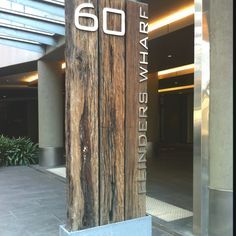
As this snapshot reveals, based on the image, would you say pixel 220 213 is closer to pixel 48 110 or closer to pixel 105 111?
pixel 105 111

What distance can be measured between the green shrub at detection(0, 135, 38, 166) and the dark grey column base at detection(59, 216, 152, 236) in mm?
9964

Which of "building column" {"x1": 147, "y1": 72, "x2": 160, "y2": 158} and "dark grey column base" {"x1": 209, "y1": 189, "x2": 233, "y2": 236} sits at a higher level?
"building column" {"x1": 147, "y1": 72, "x2": 160, "y2": 158}

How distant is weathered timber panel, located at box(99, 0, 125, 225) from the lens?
2.77 meters

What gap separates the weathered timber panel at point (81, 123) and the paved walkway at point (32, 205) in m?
2.51

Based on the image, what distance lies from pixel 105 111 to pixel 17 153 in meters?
10.3

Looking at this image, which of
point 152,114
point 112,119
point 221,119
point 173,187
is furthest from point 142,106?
point 152,114

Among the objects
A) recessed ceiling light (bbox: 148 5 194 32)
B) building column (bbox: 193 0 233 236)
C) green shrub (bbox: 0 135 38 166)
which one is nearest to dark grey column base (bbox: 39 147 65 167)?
green shrub (bbox: 0 135 38 166)

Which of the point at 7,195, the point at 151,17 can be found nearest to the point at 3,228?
the point at 7,195

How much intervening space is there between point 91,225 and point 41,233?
8.27 feet

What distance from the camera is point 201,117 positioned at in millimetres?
4316

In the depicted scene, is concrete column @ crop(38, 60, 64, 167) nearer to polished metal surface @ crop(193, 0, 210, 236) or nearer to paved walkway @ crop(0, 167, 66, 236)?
paved walkway @ crop(0, 167, 66, 236)

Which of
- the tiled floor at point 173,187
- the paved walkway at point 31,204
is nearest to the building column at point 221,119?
the tiled floor at point 173,187

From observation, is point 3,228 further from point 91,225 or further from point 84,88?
point 84,88

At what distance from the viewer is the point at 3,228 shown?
5.21m
